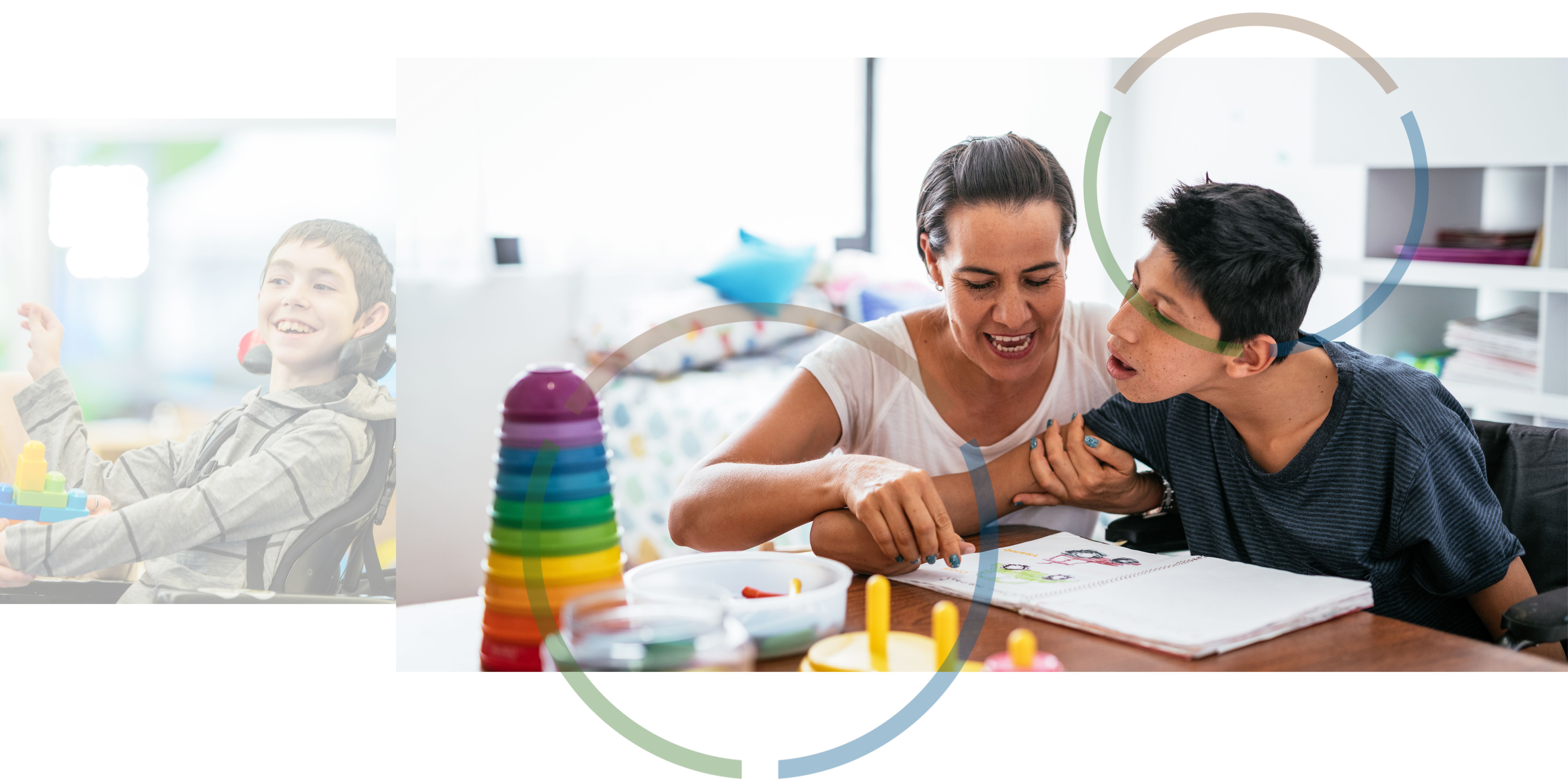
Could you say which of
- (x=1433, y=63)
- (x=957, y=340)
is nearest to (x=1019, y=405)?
(x=957, y=340)

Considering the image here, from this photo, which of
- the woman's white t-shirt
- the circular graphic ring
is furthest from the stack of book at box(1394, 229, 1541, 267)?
the woman's white t-shirt

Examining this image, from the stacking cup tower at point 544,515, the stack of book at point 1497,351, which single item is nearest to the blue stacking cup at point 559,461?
the stacking cup tower at point 544,515

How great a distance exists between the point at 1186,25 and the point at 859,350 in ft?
2.26

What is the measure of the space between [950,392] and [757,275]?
1.98 meters

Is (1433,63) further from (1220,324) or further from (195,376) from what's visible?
(195,376)

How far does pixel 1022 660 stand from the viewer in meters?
0.70

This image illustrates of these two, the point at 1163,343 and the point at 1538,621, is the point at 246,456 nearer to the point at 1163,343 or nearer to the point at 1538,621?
the point at 1163,343

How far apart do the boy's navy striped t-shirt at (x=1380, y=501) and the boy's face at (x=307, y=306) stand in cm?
137

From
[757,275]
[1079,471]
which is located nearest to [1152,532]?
[1079,471]

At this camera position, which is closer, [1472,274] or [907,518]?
[907,518]

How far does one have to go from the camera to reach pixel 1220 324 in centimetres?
120

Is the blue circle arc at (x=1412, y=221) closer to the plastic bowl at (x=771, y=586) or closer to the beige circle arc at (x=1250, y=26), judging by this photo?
the beige circle arc at (x=1250, y=26)

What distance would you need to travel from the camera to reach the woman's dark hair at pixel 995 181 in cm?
136

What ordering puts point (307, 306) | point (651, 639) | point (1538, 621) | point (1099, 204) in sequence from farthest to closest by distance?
point (307, 306) → point (1099, 204) → point (1538, 621) → point (651, 639)
